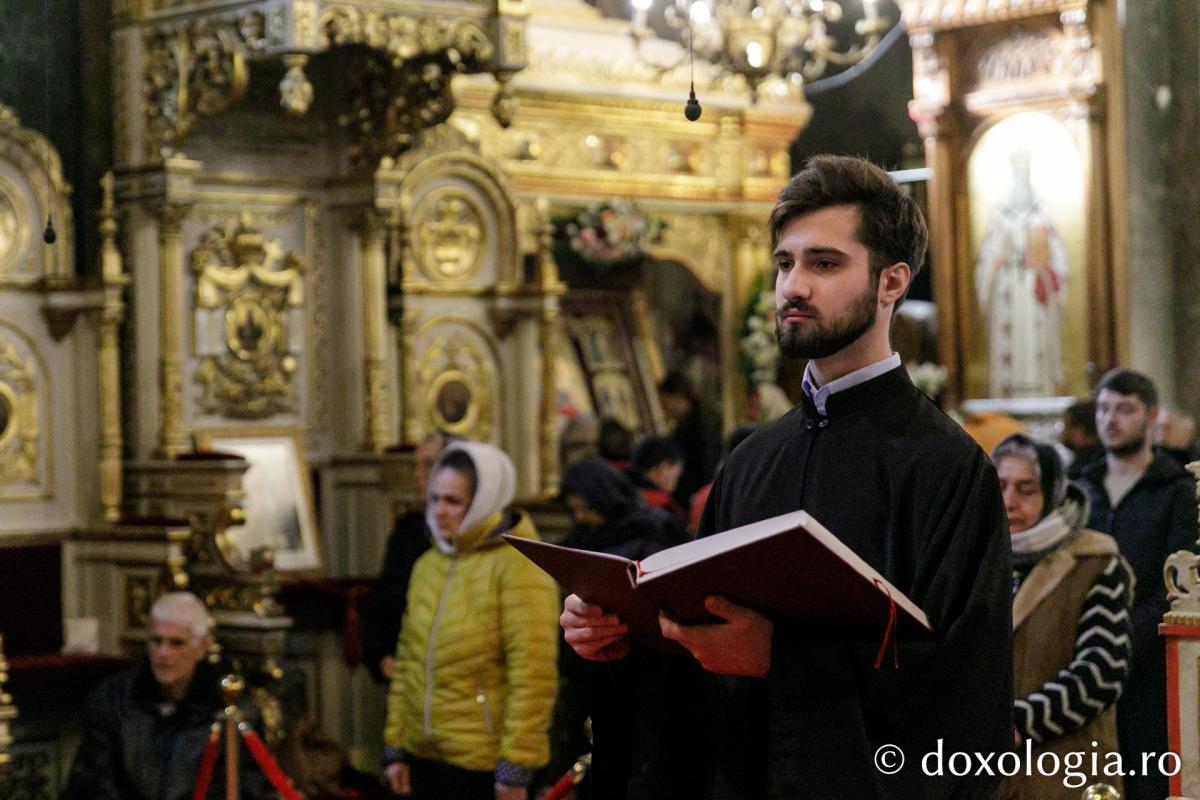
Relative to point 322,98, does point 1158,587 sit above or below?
below

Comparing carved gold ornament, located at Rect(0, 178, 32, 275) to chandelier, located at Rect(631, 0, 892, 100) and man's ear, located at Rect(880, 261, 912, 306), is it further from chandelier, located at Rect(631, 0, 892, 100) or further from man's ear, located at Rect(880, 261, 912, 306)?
man's ear, located at Rect(880, 261, 912, 306)

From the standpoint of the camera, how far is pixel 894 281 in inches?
116

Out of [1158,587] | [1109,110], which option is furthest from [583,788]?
[1109,110]

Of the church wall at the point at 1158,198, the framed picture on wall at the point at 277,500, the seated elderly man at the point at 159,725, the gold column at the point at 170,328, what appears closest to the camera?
the seated elderly man at the point at 159,725

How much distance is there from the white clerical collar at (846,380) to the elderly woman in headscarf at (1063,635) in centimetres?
160

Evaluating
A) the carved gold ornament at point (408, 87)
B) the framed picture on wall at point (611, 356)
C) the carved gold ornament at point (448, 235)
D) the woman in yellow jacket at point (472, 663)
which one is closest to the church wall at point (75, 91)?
the carved gold ornament at point (408, 87)

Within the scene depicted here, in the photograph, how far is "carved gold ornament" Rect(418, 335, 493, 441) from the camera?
931 cm

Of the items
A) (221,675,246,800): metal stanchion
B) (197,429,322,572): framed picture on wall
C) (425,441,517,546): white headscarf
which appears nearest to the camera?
(425,441,517,546): white headscarf

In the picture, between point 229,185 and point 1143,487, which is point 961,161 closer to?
point 229,185

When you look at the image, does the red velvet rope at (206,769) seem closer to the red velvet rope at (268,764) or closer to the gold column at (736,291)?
the red velvet rope at (268,764)

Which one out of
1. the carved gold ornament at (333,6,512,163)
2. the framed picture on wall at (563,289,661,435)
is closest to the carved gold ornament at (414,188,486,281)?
the carved gold ornament at (333,6,512,163)

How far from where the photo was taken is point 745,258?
12.7 m

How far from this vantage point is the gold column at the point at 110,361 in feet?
25.7

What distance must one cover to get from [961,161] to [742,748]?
9854 millimetres
